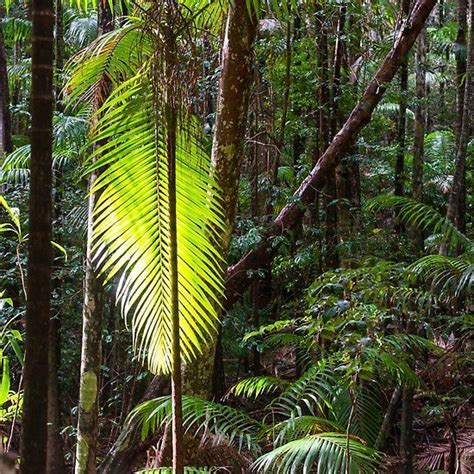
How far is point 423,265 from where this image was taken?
403cm

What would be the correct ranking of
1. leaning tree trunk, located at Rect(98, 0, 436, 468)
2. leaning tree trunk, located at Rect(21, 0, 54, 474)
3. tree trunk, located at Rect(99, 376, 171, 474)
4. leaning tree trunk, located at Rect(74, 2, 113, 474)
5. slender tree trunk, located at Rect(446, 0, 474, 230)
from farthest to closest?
slender tree trunk, located at Rect(446, 0, 474, 230) < leaning tree trunk, located at Rect(98, 0, 436, 468) < tree trunk, located at Rect(99, 376, 171, 474) < leaning tree trunk, located at Rect(74, 2, 113, 474) < leaning tree trunk, located at Rect(21, 0, 54, 474)

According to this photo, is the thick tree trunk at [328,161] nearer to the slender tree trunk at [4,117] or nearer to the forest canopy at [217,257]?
the forest canopy at [217,257]

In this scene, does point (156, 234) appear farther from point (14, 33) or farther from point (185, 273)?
point (14, 33)

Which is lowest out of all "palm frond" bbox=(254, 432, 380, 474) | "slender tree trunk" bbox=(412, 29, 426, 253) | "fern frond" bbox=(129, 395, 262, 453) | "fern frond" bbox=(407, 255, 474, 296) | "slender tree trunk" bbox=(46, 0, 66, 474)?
"slender tree trunk" bbox=(46, 0, 66, 474)

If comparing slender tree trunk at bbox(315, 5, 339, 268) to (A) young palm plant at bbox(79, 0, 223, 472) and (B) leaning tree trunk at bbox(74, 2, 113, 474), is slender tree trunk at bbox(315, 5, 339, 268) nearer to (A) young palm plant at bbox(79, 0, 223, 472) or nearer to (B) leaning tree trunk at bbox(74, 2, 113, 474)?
(B) leaning tree trunk at bbox(74, 2, 113, 474)

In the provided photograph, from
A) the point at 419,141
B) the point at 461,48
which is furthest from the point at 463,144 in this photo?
the point at 461,48

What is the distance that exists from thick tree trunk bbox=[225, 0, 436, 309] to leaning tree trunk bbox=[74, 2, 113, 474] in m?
2.08

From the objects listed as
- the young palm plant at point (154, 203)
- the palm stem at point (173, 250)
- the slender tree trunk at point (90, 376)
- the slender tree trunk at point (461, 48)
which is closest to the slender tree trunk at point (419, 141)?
the slender tree trunk at point (461, 48)

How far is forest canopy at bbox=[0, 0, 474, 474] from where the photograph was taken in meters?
2.11

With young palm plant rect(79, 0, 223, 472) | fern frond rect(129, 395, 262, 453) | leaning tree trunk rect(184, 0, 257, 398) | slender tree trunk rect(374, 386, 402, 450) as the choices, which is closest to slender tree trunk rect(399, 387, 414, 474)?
slender tree trunk rect(374, 386, 402, 450)

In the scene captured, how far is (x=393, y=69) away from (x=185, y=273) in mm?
3938

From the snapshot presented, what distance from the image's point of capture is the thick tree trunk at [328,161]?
5.57 m

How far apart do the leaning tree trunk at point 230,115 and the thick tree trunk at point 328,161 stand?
175 cm

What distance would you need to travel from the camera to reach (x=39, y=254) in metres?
1.68
